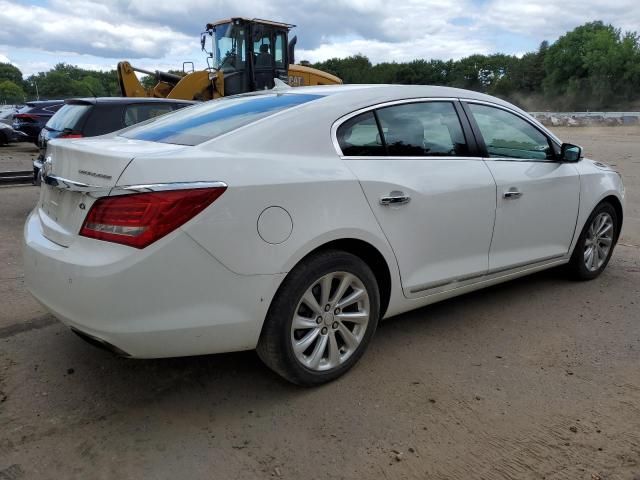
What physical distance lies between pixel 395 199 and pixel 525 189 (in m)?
1.38

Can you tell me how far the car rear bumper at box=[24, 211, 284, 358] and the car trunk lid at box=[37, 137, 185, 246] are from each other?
145 millimetres

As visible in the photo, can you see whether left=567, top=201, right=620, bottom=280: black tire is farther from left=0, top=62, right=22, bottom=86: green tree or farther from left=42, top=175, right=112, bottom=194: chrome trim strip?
left=0, top=62, right=22, bottom=86: green tree

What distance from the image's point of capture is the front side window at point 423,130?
3484mm

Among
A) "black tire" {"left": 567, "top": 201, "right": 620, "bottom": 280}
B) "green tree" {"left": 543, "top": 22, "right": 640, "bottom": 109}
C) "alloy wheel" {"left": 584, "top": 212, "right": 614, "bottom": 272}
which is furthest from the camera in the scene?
"green tree" {"left": 543, "top": 22, "right": 640, "bottom": 109}

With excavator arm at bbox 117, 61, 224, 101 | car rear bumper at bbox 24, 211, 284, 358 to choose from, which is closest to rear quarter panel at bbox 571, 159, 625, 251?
car rear bumper at bbox 24, 211, 284, 358

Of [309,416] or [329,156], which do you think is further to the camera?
[329,156]

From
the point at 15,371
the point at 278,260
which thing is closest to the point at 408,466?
the point at 278,260

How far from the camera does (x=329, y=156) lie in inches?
122

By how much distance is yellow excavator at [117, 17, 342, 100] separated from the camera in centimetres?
1309

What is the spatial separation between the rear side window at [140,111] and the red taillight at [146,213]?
530cm

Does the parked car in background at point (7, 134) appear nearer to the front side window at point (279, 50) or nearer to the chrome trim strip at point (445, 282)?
the front side window at point (279, 50)

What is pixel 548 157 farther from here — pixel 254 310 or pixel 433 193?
pixel 254 310

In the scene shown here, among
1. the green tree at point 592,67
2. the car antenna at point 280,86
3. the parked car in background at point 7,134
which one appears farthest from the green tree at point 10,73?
the car antenna at point 280,86

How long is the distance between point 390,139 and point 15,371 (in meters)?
2.61
